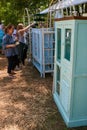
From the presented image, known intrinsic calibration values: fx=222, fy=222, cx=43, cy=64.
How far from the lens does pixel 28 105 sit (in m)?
4.55

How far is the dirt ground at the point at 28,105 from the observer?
12.5ft

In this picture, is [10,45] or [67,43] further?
[10,45]

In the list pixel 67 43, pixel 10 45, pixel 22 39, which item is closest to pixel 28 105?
pixel 67 43

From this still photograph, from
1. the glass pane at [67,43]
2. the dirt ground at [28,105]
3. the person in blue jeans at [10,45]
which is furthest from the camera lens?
the person in blue jeans at [10,45]

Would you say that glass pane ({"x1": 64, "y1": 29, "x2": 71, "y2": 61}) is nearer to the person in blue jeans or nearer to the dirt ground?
the dirt ground

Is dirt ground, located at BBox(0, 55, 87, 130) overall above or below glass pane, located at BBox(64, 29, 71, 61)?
below

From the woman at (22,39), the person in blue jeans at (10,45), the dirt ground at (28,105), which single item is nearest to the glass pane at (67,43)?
the dirt ground at (28,105)

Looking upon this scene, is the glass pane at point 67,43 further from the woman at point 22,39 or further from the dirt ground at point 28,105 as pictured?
the woman at point 22,39

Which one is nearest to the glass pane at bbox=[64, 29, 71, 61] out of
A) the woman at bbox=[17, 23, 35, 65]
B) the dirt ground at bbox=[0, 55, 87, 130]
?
the dirt ground at bbox=[0, 55, 87, 130]

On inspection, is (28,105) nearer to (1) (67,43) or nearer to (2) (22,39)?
(1) (67,43)

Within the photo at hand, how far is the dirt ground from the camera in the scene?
3801 mm

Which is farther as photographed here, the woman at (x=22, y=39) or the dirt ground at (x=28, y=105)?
the woman at (x=22, y=39)

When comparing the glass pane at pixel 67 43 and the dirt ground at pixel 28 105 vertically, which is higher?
the glass pane at pixel 67 43

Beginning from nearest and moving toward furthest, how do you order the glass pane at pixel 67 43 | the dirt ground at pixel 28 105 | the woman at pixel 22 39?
the glass pane at pixel 67 43 → the dirt ground at pixel 28 105 → the woman at pixel 22 39
